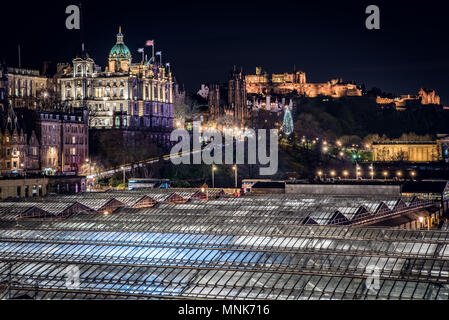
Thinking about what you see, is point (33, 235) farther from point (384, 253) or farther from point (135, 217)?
point (384, 253)

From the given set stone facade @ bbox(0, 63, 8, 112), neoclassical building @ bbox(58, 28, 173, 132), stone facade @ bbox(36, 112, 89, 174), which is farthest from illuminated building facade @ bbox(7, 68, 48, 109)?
stone facade @ bbox(36, 112, 89, 174)

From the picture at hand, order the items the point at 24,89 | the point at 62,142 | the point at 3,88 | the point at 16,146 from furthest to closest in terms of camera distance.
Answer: the point at 24,89 < the point at 3,88 < the point at 62,142 < the point at 16,146

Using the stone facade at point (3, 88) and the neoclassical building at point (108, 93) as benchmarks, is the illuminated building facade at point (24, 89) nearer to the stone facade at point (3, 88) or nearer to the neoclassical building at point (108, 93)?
the stone facade at point (3, 88)

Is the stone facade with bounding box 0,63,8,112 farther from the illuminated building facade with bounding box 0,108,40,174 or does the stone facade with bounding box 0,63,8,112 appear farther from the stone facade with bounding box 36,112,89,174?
the illuminated building facade with bounding box 0,108,40,174

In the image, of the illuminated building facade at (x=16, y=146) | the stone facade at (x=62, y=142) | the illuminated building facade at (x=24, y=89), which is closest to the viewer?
the illuminated building facade at (x=16, y=146)

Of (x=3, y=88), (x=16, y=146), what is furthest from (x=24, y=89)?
(x=16, y=146)

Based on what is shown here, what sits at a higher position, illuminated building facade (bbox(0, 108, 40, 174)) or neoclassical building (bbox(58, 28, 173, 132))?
neoclassical building (bbox(58, 28, 173, 132))

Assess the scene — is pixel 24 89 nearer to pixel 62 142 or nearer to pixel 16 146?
pixel 62 142

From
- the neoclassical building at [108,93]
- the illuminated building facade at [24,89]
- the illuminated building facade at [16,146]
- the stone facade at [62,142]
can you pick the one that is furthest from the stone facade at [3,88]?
the neoclassical building at [108,93]

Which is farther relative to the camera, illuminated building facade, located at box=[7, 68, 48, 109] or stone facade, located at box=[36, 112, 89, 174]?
illuminated building facade, located at box=[7, 68, 48, 109]

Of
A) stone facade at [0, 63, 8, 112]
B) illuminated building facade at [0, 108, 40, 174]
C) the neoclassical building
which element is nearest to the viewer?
illuminated building facade at [0, 108, 40, 174]

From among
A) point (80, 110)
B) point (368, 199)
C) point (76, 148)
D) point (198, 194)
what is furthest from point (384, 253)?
point (80, 110)

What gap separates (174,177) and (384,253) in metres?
114

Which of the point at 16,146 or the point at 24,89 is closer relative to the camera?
the point at 16,146
